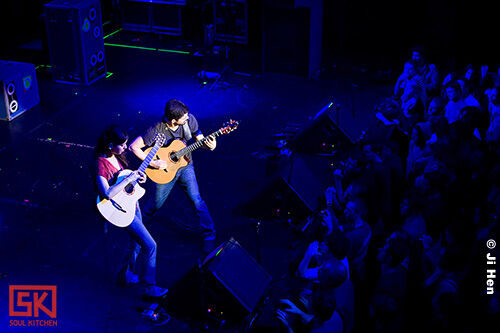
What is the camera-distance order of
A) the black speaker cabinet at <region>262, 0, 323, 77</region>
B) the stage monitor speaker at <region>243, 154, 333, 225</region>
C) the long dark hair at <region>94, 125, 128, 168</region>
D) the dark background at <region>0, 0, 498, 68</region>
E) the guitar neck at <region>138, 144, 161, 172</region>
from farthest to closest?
the dark background at <region>0, 0, 498, 68</region>
the black speaker cabinet at <region>262, 0, 323, 77</region>
the stage monitor speaker at <region>243, 154, 333, 225</region>
the guitar neck at <region>138, 144, 161, 172</region>
the long dark hair at <region>94, 125, 128, 168</region>

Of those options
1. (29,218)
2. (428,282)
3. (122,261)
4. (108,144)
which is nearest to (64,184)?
(29,218)

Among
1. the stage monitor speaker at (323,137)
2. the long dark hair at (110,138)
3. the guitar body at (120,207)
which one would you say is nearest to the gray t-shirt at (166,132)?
the guitar body at (120,207)

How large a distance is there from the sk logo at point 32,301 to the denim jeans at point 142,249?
2.67 feet

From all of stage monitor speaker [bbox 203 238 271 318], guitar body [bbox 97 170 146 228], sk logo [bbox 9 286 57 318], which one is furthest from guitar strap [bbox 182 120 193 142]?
sk logo [bbox 9 286 57 318]

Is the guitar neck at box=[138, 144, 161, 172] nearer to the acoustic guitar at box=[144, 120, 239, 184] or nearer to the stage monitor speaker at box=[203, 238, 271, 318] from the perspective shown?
the acoustic guitar at box=[144, 120, 239, 184]

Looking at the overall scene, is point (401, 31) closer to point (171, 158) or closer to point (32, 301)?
point (171, 158)

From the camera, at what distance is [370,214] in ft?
23.3

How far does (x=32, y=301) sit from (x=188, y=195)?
78.9 inches

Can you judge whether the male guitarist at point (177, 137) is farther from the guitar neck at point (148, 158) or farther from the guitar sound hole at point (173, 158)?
the guitar neck at point (148, 158)

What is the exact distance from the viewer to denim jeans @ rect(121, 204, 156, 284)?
685cm

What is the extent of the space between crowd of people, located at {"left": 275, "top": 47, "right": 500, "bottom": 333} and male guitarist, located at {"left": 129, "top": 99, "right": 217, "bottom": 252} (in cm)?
128

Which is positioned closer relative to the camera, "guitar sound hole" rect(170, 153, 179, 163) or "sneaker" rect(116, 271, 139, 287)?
"sneaker" rect(116, 271, 139, 287)

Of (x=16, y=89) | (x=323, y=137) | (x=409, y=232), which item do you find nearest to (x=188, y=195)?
(x=409, y=232)

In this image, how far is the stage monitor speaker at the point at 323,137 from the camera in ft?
31.7
